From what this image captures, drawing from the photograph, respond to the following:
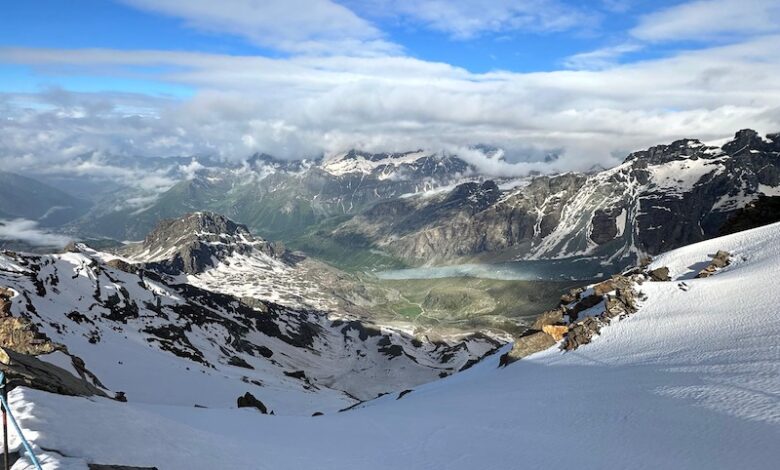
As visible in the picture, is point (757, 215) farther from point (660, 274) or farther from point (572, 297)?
point (572, 297)

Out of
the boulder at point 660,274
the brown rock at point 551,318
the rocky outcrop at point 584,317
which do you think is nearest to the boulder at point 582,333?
the rocky outcrop at point 584,317

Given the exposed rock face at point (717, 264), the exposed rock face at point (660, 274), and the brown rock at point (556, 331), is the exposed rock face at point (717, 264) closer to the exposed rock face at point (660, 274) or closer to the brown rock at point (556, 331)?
the exposed rock face at point (660, 274)

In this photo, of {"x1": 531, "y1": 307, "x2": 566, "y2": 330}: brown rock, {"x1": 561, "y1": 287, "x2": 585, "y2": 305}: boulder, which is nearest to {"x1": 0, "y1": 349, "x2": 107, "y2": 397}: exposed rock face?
{"x1": 531, "y1": 307, "x2": 566, "y2": 330}: brown rock

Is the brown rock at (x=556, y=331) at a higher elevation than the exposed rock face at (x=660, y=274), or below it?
below

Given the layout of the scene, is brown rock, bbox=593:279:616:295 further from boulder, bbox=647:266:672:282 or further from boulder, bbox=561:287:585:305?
boulder, bbox=561:287:585:305

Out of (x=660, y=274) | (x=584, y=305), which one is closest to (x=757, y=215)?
(x=660, y=274)
